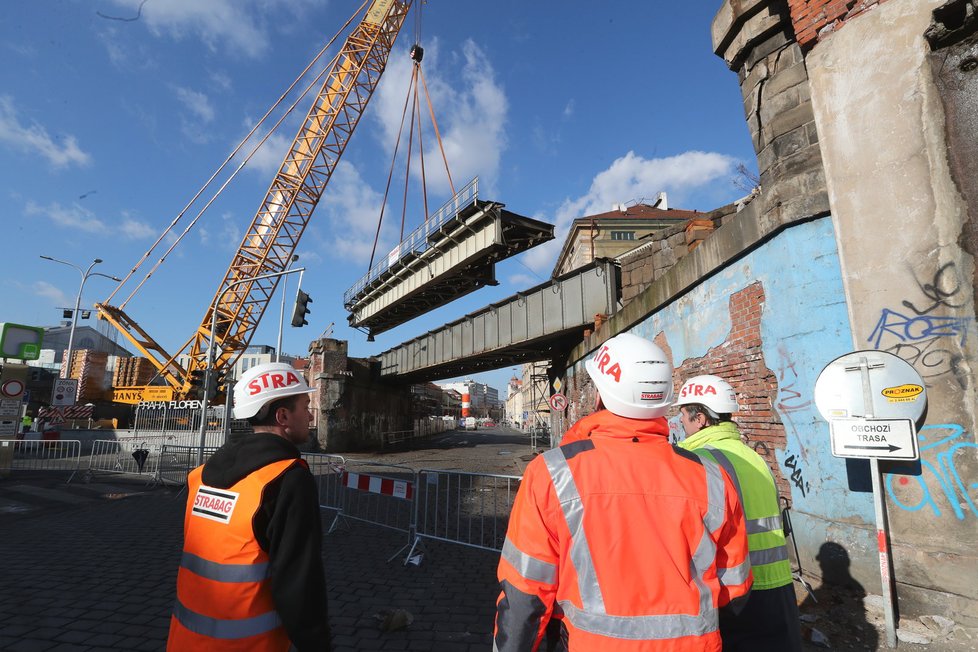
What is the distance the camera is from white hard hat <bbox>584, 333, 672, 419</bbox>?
1634mm

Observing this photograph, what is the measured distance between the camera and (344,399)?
23.4 m

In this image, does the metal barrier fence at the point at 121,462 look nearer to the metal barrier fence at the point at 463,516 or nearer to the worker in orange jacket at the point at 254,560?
the metal barrier fence at the point at 463,516

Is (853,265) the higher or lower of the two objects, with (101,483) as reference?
higher

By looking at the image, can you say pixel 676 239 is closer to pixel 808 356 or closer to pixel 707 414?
pixel 808 356

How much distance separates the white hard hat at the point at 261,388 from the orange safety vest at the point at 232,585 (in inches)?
14.0

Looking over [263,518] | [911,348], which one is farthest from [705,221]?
[263,518]

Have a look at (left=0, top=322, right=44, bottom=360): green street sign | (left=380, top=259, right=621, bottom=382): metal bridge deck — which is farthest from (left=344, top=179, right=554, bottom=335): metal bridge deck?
(left=0, top=322, right=44, bottom=360): green street sign

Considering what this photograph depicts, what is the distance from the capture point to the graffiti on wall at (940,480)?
3.89 m

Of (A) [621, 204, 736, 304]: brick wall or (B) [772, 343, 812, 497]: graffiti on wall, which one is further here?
(A) [621, 204, 736, 304]: brick wall

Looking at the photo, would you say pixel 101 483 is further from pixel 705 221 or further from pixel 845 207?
pixel 845 207

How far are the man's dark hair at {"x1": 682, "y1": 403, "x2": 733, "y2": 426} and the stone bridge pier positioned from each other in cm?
2115

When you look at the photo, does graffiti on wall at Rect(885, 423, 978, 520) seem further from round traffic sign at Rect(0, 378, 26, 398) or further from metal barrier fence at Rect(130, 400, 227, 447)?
metal barrier fence at Rect(130, 400, 227, 447)

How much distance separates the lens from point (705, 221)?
26.8 ft

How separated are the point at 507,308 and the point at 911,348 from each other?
13.7 metres
